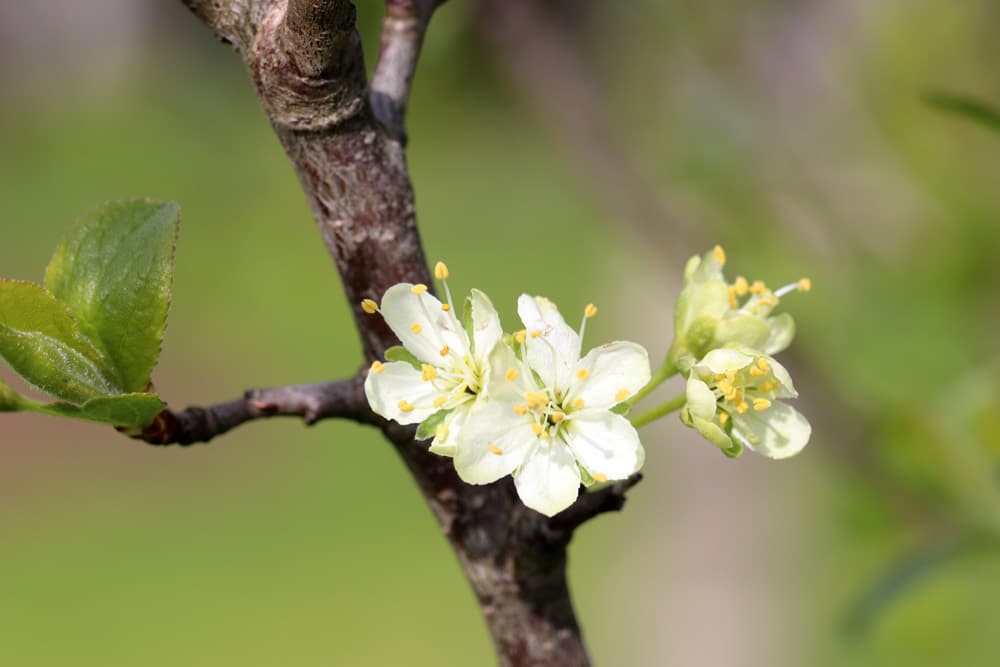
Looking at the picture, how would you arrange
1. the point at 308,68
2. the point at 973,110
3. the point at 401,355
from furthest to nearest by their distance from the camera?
the point at 973,110
the point at 401,355
the point at 308,68

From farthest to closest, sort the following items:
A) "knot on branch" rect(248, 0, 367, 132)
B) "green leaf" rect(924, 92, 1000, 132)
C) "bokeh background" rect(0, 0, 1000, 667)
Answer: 1. "bokeh background" rect(0, 0, 1000, 667)
2. "green leaf" rect(924, 92, 1000, 132)
3. "knot on branch" rect(248, 0, 367, 132)

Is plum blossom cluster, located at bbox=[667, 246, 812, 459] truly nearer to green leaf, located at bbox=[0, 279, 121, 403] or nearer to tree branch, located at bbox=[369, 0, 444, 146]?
tree branch, located at bbox=[369, 0, 444, 146]

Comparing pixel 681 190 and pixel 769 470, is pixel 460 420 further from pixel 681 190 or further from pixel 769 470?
pixel 769 470

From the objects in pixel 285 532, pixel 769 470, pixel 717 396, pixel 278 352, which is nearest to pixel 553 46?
pixel 717 396

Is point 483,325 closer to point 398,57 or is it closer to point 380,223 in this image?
point 380,223

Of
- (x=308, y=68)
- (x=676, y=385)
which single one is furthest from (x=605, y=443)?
(x=676, y=385)

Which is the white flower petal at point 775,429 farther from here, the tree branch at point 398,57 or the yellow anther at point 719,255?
Answer: the tree branch at point 398,57

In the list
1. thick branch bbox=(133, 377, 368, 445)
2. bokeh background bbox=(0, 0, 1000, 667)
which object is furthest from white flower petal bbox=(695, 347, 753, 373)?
bokeh background bbox=(0, 0, 1000, 667)
